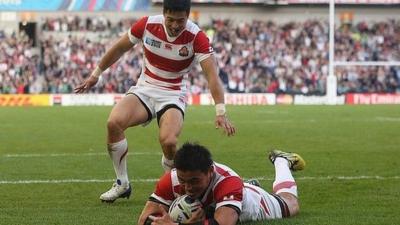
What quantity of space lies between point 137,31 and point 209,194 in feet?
10.0

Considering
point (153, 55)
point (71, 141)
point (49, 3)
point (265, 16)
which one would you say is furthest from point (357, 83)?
point (153, 55)

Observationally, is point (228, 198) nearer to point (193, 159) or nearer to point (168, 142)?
point (193, 159)

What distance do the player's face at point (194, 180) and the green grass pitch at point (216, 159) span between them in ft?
3.84

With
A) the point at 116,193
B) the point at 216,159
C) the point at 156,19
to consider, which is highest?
the point at 156,19

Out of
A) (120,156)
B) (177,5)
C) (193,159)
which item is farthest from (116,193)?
(193,159)

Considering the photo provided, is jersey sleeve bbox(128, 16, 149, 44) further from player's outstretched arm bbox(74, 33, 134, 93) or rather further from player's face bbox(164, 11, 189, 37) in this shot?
player's face bbox(164, 11, 189, 37)

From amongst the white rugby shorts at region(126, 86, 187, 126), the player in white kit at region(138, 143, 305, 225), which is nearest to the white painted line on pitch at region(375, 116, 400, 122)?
the white rugby shorts at region(126, 86, 187, 126)

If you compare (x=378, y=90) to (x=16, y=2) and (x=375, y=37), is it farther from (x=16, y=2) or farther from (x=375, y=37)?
(x=16, y=2)

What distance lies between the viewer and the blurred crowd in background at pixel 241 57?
44469 mm

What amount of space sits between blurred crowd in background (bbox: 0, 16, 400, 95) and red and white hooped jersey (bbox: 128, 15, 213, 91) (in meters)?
33.3

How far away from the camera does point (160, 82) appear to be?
990 cm

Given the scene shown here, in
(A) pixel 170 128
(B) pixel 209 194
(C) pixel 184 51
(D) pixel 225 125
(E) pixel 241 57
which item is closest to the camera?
(B) pixel 209 194

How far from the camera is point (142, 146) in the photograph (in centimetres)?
1792

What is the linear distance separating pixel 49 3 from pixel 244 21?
11262mm
